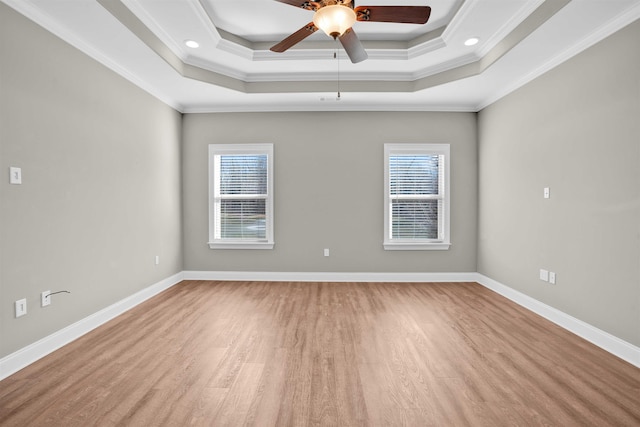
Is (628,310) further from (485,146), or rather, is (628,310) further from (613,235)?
(485,146)

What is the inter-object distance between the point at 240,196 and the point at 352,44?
3039mm

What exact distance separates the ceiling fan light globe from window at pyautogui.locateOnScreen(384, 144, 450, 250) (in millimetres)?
2822

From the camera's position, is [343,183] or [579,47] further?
[343,183]

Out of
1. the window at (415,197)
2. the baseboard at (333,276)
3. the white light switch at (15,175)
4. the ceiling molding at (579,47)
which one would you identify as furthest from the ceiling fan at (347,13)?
the baseboard at (333,276)

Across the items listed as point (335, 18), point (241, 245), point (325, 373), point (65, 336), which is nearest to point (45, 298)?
point (65, 336)

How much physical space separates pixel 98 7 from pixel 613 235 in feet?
15.2

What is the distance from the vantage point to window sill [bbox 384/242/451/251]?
467 cm

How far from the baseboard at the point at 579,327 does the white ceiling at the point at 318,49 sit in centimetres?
259

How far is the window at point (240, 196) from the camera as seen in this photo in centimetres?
475

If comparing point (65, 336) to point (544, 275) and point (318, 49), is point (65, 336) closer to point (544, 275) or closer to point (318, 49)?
point (318, 49)

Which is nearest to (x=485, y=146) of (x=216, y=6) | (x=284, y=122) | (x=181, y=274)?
(x=284, y=122)

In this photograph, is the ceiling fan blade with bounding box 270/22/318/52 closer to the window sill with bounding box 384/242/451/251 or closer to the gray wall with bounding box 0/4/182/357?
the gray wall with bounding box 0/4/182/357

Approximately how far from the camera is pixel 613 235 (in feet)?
8.26

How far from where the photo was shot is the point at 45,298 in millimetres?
2434
